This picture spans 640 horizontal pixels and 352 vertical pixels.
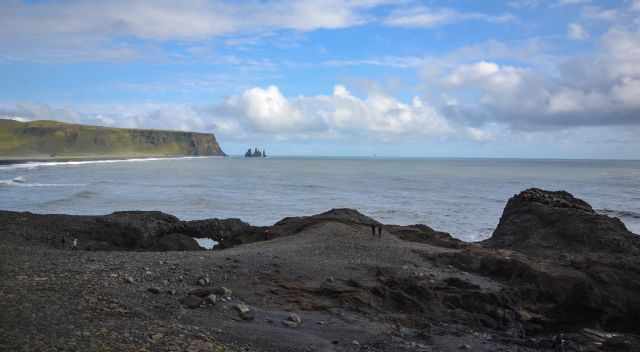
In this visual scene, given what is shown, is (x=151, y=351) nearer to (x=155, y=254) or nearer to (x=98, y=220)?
(x=155, y=254)

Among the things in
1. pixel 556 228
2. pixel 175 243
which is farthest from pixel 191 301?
pixel 556 228

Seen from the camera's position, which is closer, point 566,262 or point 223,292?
point 223,292

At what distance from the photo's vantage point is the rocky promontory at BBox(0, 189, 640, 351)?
7.93m

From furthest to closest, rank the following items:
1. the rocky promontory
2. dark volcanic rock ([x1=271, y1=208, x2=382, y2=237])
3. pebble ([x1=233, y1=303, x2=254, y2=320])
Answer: dark volcanic rock ([x1=271, y1=208, x2=382, y2=237])
pebble ([x1=233, y1=303, x2=254, y2=320])
the rocky promontory

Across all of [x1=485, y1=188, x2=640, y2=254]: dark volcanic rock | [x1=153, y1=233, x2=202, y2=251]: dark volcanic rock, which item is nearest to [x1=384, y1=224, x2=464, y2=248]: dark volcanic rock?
[x1=485, y1=188, x2=640, y2=254]: dark volcanic rock

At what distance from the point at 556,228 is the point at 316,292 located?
428 inches

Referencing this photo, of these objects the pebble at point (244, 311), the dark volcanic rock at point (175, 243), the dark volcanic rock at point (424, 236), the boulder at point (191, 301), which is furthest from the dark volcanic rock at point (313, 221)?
the boulder at point (191, 301)

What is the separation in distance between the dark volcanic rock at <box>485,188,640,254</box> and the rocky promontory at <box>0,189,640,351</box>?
0.08 meters

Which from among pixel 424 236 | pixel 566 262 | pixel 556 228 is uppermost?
pixel 556 228

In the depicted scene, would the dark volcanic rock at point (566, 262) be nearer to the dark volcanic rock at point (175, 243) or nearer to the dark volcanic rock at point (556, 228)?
the dark volcanic rock at point (556, 228)

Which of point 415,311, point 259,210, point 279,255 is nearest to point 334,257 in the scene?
point 279,255

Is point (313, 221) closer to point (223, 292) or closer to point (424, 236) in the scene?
point (424, 236)

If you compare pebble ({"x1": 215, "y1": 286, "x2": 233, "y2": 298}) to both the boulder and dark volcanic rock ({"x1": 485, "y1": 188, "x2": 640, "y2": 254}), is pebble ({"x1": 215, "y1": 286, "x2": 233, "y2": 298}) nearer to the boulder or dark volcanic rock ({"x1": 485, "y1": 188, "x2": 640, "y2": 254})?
the boulder

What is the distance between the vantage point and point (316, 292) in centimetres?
1092
